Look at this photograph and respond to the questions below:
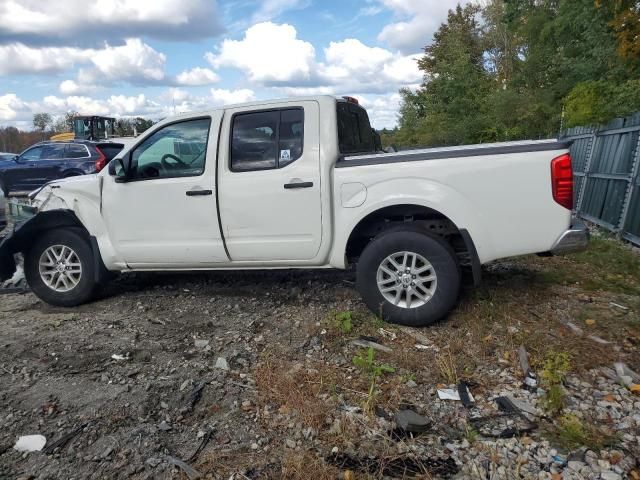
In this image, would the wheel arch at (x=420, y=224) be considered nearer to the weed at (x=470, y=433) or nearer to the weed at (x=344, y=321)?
the weed at (x=344, y=321)

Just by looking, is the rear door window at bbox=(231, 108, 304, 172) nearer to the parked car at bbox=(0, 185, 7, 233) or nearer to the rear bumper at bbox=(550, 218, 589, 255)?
the rear bumper at bbox=(550, 218, 589, 255)

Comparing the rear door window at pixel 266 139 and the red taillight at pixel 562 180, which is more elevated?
the rear door window at pixel 266 139

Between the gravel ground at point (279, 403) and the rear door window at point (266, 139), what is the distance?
4.88ft

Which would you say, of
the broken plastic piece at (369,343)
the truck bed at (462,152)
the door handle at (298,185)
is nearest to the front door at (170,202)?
the door handle at (298,185)

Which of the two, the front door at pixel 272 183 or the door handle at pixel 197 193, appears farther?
the door handle at pixel 197 193

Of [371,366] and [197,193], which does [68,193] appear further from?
[371,366]

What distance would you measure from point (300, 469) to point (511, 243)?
98.8 inches

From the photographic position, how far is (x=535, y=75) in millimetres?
23359

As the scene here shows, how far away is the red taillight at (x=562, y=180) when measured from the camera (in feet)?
12.9

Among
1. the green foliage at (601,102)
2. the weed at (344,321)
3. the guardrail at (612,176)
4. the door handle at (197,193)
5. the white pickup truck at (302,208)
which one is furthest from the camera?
the green foliage at (601,102)

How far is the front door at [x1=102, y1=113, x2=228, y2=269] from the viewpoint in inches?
193

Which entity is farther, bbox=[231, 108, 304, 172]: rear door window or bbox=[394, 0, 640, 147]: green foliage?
bbox=[394, 0, 640, 147]: green foliage

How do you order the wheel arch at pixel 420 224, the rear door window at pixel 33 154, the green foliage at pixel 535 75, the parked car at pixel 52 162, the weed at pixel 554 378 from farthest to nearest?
the rear door window at pixel 33 154 < the parked car at pixel 52 162 < the green foliage at pixel 535 75 < the wheel arch at pixel 420 224 < the weed at pixel 554 378

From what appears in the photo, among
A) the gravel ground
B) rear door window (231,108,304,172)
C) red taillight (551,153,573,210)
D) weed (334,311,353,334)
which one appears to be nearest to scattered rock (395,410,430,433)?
Result: the gravel ground
